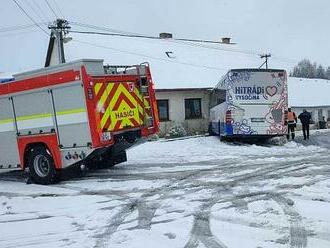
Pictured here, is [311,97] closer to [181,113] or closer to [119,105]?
[181,113]

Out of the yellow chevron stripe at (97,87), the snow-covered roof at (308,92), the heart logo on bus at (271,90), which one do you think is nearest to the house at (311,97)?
the snow-covered roof at (308,92)

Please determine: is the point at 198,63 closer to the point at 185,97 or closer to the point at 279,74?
the point at 185,97

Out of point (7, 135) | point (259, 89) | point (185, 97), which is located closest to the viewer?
point (7, 135)

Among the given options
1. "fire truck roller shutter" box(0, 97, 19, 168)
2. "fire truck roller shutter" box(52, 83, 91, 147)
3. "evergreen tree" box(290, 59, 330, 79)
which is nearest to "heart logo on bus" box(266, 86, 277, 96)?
"fire truck roller shutter" box(52, 83, 91, 147)

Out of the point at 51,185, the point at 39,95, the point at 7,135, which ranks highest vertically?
the point at 39,95

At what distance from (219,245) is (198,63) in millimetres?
36722

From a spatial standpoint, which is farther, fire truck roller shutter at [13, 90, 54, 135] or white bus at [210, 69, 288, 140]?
white bus at [210, 69, 288, 140]

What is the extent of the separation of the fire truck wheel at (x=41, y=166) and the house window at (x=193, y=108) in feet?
76.0

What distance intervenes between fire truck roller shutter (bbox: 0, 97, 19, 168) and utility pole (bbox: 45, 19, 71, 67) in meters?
17.9

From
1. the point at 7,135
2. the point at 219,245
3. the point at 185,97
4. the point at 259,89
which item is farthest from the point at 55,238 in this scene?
the point at 185,97

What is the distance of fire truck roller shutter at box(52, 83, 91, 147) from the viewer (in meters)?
13.0

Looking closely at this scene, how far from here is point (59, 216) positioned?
952 centimetres

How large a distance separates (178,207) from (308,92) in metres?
47.7

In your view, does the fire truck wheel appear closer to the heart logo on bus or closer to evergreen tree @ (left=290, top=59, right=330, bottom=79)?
the heart logo on bus
